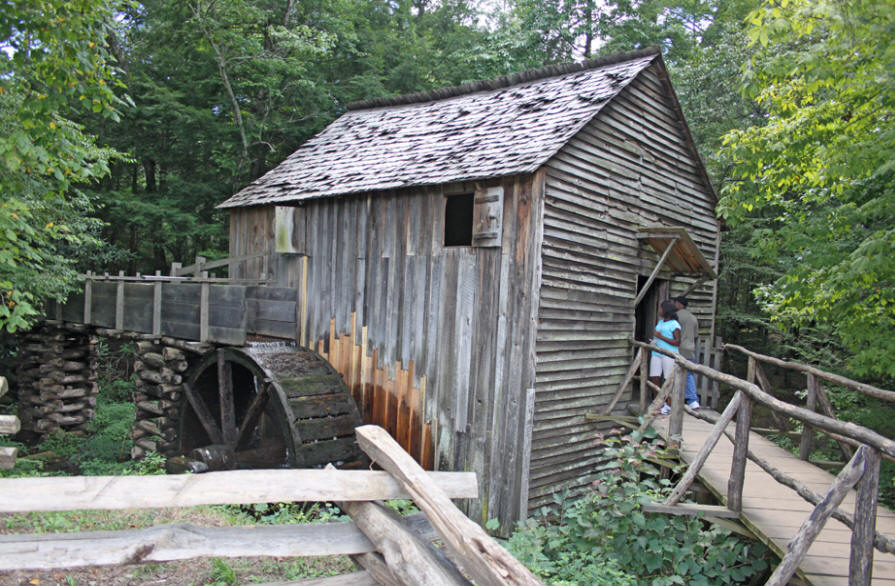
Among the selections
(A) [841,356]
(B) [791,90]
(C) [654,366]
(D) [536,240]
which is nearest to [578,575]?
(D) [536,240]

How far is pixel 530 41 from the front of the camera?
1880 centimetres

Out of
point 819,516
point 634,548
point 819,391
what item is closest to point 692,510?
point 634,548

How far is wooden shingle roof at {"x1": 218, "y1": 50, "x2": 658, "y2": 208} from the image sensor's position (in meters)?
7.66

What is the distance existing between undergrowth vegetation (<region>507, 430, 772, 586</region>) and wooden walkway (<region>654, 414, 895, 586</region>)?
1.18 feet

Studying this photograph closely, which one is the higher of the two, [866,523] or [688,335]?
[688,335]

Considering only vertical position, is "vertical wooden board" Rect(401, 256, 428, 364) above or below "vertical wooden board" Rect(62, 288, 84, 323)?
above

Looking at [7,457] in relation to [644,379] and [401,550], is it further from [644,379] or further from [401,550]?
[644,379]

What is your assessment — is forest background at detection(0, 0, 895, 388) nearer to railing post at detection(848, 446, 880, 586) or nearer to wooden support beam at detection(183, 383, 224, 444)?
wooden support beam at detection(183, 383, 224, 444)

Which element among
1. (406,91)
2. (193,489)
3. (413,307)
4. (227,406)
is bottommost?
(227,406)

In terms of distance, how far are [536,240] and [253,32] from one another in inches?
509

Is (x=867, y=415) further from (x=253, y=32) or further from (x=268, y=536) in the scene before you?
(x=253, y=32)

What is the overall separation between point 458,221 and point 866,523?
28.5 feet

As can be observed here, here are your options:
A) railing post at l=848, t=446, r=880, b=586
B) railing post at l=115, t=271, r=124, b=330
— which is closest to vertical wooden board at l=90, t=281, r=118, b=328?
railing post at l=115, t=271, r=124, b=330

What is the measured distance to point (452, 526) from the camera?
8.82ft
